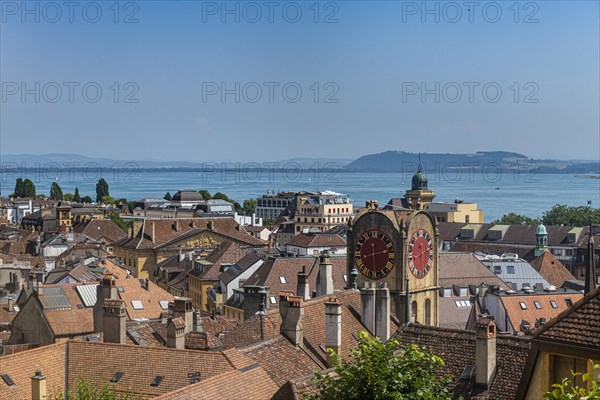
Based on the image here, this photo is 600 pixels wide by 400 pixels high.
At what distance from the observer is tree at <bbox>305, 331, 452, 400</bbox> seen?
1444cm

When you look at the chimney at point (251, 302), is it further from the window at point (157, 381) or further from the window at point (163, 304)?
the window at point (157, 381)

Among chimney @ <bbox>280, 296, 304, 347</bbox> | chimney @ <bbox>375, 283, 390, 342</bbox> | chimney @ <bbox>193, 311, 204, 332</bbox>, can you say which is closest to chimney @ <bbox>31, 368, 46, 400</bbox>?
chimney @ <bbox>280, 296, 304, 347</bbox>

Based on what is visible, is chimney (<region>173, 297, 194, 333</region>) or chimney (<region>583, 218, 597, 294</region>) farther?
chimney (<region>583, 218, 597, 294</region>)

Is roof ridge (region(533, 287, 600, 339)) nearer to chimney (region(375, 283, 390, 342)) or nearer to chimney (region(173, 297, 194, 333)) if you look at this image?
chimney (region(375, 283, 390, 342))

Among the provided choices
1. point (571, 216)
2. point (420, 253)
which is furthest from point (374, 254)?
point (571, 216)

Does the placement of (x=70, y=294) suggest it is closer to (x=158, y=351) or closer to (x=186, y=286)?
(x=158, y=351)

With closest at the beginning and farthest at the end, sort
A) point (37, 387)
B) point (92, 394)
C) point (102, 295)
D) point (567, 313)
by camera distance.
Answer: point (567, 313) < point (92, 394) < point (37, 387) < point (102, 295)

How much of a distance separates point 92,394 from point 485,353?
8074mm

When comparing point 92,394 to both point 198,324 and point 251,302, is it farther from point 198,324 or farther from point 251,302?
point 251,302

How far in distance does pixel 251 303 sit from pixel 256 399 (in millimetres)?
27107

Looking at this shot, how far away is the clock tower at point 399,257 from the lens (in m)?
36.5

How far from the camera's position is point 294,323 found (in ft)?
92.4

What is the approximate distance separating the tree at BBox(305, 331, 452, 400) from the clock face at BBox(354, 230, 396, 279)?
21.8m

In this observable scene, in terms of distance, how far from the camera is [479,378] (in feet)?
66.3
